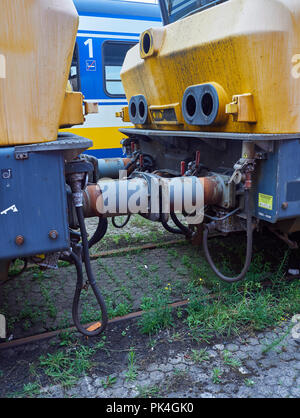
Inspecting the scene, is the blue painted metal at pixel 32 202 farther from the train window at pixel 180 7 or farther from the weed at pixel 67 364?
the train window at pixel 180 7

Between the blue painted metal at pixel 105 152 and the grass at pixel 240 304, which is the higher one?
the blue painted metal at pixel 105 152

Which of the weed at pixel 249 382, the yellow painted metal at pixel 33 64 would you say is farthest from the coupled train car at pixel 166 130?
the weed at pixel 249 382

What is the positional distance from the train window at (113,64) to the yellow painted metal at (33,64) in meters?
4.66

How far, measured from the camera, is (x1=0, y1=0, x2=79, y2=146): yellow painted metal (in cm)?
189

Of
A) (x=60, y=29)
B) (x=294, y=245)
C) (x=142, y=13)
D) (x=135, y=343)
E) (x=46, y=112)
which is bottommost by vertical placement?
(x=135, y=343)

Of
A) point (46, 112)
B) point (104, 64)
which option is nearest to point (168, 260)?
point (46, 112)

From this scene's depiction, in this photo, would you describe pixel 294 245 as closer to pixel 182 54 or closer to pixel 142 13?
pixel 182 54

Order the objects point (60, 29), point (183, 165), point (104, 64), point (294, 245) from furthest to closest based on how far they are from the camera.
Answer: point (104, 64) < point (183, 165) < point (294, 245) < point (60, 29)

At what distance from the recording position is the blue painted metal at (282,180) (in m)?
2.66

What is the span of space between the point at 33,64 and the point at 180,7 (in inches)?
96.7

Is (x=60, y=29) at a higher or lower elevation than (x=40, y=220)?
higher

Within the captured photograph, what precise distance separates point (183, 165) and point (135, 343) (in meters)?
1.60

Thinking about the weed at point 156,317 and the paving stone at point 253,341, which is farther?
the weed at point 156,317
